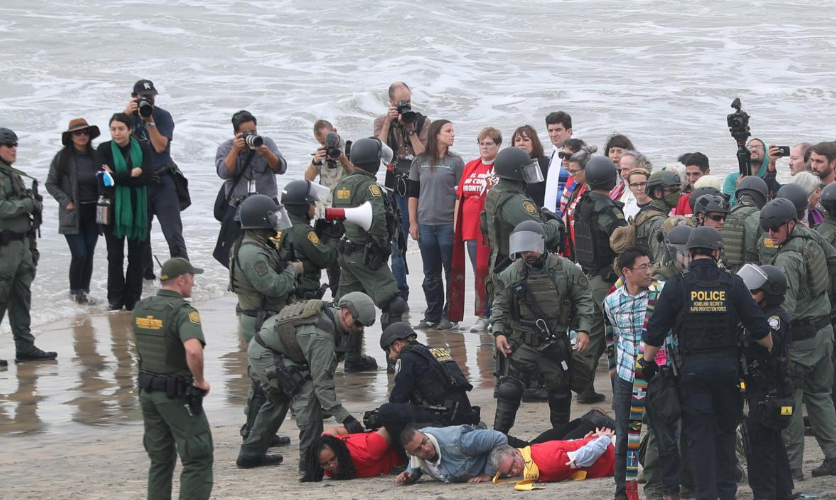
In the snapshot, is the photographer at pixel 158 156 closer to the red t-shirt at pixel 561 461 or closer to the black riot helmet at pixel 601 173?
the black riot helmet at pixel 601 173

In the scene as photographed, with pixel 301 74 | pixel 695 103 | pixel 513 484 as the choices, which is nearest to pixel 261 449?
pixel 513 484

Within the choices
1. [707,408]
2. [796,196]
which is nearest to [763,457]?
[707,408]

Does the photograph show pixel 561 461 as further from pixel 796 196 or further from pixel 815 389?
pixel 796 196

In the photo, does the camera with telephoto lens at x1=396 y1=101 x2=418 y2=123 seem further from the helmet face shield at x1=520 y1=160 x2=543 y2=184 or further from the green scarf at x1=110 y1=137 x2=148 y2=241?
the green scarf at x1=110 y1=137 x2=148 y2=241

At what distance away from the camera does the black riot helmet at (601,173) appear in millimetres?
9266

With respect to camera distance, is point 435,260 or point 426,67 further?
point 426,67

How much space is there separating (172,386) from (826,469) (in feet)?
13.0

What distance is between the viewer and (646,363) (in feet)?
22.1

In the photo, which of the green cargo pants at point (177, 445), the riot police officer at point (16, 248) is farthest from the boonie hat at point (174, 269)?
the riot police officer at point (16, 248)

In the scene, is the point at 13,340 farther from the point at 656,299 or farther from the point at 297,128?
the point at 297,128

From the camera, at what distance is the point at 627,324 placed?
7160 mm

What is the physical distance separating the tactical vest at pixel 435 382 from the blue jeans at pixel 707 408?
192 centimetres

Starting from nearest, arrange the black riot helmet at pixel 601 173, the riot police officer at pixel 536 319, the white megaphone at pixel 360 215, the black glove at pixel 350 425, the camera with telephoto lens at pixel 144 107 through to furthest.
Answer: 1. the black glove at pixel 350 425
2. the riot police officer at pixel 536 319
3. the black riot helmet at pixel 601 173
4. the white megaphone at pixel 360 215
5. the camera with telephoto lens at pixel 144 107

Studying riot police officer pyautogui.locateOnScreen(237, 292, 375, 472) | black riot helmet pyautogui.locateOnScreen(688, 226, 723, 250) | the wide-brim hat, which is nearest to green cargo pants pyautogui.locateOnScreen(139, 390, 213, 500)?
riot police officer pyautogui.locateOnScreen(237, 292, 375, 472)
